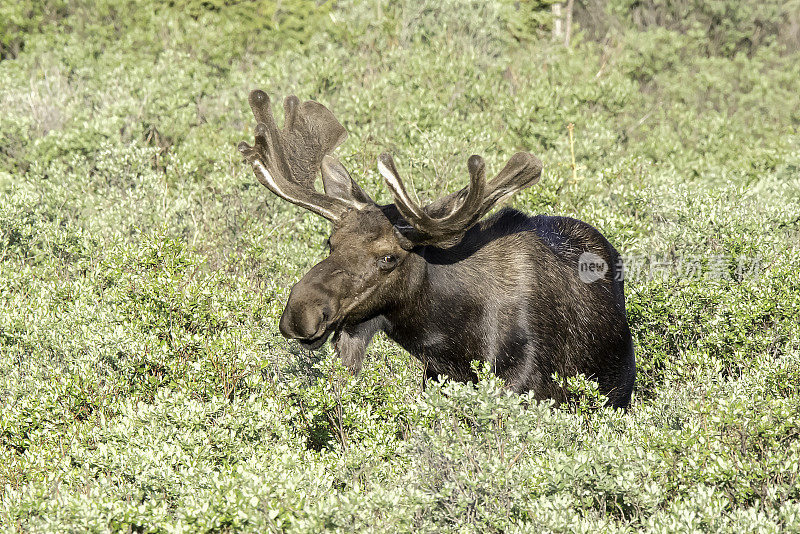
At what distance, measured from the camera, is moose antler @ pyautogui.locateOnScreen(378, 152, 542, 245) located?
14.8 ft

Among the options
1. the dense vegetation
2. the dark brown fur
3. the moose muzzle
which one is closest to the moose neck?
the dark brown fur

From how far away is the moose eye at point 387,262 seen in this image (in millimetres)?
4840

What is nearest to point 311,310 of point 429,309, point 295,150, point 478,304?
point 429,309

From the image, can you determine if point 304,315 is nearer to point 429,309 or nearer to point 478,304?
point 429,309

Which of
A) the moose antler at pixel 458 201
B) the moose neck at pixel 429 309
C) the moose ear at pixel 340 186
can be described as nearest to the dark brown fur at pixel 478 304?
the moose neck at pixel 429 309

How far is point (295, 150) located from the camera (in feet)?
18.6

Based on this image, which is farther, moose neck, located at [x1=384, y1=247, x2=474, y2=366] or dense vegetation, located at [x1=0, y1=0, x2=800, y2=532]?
moose neck, located at [x1=384, y1=247, x2=474, y2=366]

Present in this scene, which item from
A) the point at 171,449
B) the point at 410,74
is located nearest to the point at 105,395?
the point at 171,449

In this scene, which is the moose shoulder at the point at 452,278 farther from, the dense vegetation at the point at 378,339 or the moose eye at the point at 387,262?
the dense vegetation at the point at 378,339

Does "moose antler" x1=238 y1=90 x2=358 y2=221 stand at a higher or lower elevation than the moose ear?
higher

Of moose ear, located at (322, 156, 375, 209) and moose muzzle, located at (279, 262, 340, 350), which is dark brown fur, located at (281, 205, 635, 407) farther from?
moose ear, located at (322, 156, 375, 209)

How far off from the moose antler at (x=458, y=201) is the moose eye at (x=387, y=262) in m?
0.16

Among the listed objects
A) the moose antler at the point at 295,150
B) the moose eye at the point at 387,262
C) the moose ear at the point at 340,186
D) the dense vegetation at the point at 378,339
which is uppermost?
the moose antler at the point at 295,150

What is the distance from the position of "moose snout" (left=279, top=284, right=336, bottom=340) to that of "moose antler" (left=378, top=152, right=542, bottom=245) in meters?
0.67
